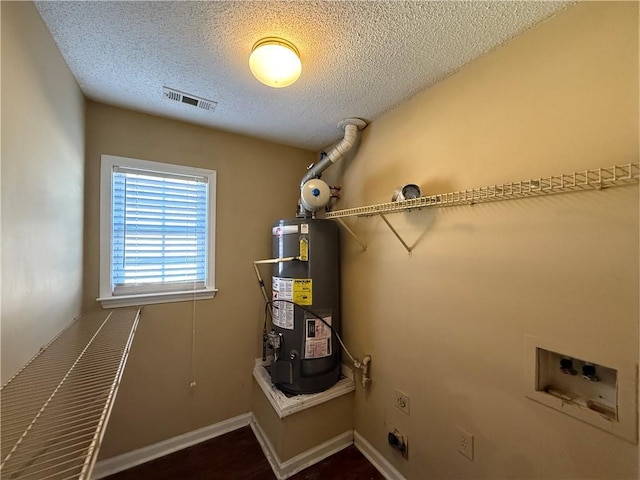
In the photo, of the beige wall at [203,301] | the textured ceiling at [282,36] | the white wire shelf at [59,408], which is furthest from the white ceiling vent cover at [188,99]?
the white wire shelf at [59,408]

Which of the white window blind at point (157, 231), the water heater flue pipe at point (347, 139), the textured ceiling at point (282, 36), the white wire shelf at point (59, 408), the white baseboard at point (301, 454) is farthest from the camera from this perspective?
the water heater flue pipe at point (347, 139)

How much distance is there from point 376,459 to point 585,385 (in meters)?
1.36

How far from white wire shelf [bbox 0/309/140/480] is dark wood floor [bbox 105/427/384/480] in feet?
3.48

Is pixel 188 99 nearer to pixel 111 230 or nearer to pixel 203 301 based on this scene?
pixel 111 230

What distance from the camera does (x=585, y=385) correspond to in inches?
37.8

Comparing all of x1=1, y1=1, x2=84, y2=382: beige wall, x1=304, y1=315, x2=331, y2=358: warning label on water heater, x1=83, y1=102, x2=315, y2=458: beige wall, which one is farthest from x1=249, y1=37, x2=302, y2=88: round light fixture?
x1=304, y1=315, x2=331, y2=358: warning label on water heater

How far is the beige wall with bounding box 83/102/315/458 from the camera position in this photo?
171cm

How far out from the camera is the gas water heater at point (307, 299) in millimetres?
1821

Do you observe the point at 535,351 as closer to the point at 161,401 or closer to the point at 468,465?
the point at 468,465

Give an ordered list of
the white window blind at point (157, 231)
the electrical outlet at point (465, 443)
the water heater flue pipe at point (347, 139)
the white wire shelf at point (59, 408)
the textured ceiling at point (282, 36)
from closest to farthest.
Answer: the white wire shelf at point (59, 408) < the textured ceiling at point (282, 36) < the electrical outlet at point (465, 443) < the white window blind at point (157, 231) < the water heater flue pipe at point (347, 139)

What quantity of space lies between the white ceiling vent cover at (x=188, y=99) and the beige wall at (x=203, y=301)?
0.33 metres

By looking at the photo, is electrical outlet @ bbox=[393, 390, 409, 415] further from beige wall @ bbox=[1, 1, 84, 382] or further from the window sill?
beige wall @ bbox=[1, 1, 84, 382]

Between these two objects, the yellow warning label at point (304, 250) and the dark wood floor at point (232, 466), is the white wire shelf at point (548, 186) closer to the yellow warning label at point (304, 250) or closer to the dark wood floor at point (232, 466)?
the yellow warning label at point (304, 250)

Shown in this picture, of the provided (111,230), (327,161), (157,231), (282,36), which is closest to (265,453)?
(157,231)
